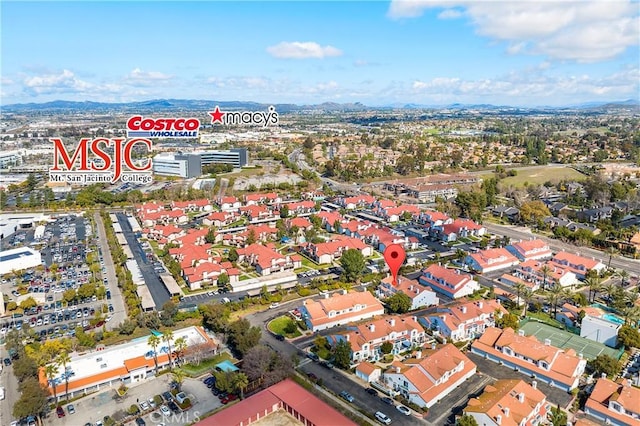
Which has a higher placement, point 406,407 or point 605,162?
point 605,162

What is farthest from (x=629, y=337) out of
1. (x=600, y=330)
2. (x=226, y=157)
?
(x=226, y=157)

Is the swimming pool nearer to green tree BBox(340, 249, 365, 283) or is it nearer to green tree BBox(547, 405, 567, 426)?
green tree BBox(547, 405, 567, 426)

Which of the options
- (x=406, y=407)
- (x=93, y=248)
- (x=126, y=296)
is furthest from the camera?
(x=93, y=248)

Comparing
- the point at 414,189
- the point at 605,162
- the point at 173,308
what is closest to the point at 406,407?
the point at 173,308

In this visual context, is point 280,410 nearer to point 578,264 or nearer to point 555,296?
point 555,296

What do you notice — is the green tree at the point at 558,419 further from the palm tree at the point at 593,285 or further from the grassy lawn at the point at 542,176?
the grassy lawn at the point at 542,176

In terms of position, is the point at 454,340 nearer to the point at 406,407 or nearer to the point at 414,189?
the point at 406,407
